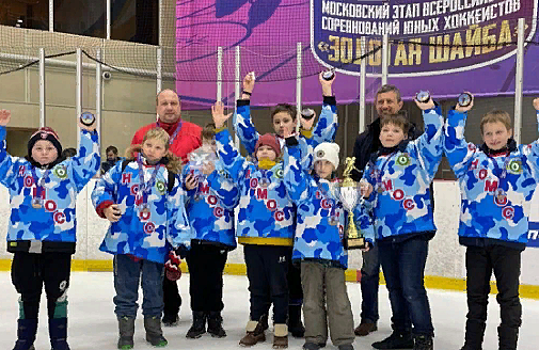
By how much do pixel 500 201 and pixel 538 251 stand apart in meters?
2.16

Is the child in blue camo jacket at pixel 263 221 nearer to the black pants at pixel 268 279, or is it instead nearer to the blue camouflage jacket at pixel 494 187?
the black pants at pixel 268 279

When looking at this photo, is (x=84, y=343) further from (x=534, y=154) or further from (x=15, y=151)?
(x=15, y=151)

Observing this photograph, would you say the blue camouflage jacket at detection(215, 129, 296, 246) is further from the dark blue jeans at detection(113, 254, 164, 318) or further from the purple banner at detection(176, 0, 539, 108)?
the purple banner at detection(176, 0, 539, 108)

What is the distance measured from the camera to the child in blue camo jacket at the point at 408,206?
288cm

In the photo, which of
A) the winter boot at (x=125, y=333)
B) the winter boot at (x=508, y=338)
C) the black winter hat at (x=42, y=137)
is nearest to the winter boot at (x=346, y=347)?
the winter boot at (x=508, y=338)

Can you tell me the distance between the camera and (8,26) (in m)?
9.31

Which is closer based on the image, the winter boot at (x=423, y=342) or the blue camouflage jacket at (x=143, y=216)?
the winter boot at (x=423, y=342)

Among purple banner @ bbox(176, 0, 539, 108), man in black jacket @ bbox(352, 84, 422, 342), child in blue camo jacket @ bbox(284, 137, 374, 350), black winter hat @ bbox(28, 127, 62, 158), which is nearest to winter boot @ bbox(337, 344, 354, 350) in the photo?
child in blue camo jacket @ bbox(284, 137, 374, 350)

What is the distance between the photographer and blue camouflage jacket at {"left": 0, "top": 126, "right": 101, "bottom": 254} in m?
2.82

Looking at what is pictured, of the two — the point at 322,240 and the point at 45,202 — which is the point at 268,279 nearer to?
the point at 322,240

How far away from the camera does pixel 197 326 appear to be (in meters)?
3.40

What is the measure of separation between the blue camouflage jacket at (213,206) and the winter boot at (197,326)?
0.43 metres

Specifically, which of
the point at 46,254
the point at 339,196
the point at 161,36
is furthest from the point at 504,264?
the point at 161,36

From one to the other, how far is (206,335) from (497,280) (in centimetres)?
165
